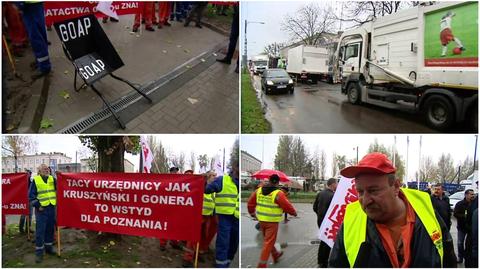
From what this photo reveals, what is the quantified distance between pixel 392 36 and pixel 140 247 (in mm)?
5837

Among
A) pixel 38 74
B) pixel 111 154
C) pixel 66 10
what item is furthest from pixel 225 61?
pixel 38 74

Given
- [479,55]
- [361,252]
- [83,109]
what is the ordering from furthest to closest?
[83,109] → [479,55] → [361,252]

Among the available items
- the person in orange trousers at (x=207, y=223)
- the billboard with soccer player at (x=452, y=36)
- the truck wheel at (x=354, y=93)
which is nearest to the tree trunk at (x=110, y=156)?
the person in orange trousers at (x=207, y=223)

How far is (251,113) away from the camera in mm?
4820

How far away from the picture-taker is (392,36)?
23.0ft

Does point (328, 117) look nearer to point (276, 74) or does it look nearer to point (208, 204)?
point (276, 74)

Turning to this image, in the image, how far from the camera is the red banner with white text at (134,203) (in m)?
4.53

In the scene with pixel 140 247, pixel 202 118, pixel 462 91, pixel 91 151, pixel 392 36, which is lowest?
pixel 140 247

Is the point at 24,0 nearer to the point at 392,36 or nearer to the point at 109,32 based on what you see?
the point at 109,32

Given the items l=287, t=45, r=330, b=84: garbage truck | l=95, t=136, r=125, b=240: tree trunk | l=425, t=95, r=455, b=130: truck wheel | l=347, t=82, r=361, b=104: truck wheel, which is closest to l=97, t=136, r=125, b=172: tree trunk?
l=95, t=136, r=125, b=240: tree trunk

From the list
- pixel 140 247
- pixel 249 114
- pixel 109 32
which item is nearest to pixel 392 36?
pixel 249 114

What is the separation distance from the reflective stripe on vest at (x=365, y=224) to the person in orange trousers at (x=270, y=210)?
2869 millimetres

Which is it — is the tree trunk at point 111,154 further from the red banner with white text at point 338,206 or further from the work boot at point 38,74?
the red banner with white text at point 338,206

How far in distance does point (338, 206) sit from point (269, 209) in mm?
1064
